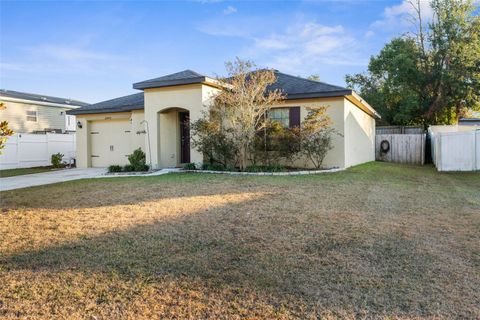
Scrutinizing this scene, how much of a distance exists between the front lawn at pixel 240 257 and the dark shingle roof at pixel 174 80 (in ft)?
19.8

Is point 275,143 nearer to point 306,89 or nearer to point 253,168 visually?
point 253,168

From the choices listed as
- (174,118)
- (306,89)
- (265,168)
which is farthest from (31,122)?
(306,89)

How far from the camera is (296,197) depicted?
7.43 meters

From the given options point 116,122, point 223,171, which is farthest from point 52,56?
point 223,171

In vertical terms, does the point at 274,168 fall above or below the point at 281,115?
below

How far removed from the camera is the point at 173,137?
14.4m

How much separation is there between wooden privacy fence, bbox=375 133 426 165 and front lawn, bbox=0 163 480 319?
12897 mm

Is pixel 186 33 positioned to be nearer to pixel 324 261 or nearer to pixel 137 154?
pixel 137 154

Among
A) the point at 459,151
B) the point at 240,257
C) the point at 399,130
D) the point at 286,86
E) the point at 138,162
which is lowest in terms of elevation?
the point at 240,257

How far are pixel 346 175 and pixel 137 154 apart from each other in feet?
25.0

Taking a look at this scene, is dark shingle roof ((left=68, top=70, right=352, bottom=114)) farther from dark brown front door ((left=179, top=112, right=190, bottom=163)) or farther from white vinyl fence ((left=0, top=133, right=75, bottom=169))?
white vinyl fence ((left=0, top=133, right=75, bottom=169))

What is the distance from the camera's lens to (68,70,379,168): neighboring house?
1288cm

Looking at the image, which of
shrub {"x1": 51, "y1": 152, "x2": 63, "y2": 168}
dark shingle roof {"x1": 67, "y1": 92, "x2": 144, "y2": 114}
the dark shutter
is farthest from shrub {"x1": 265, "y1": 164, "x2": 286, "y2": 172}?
shrub {"x1": 51, "y1": 152, "x2": 63, "y2": 168}

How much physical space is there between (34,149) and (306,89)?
48.8 feet
